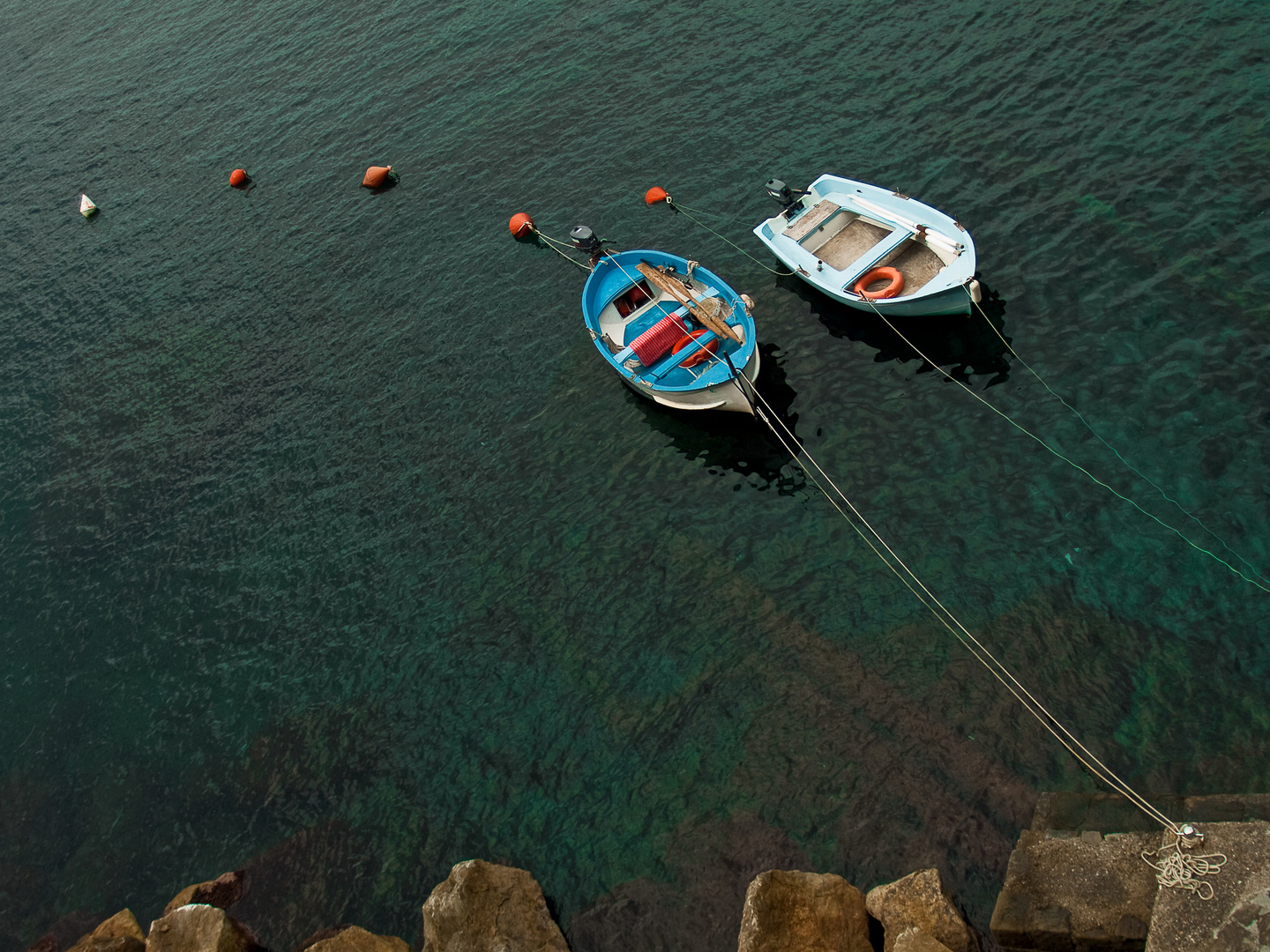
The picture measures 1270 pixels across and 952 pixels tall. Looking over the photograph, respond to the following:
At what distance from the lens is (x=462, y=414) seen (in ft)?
110

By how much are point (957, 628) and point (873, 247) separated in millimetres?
14856

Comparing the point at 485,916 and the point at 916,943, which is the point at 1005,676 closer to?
the point at 916,943

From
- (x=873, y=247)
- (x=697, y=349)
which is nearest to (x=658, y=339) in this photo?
(x=697, y=349)

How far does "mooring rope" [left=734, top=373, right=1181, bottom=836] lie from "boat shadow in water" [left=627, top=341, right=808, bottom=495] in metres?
0.32

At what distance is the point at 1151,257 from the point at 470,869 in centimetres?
2831

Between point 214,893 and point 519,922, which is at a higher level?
point 214,893

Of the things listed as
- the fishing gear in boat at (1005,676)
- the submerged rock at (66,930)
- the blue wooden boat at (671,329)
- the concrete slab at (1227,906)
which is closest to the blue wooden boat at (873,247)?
the blue wooden boat at (671,329)

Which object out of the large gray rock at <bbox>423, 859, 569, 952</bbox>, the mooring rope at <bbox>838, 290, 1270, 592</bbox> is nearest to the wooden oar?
the mooring rope at <bbox>838, 290, 1270, 592</bbox>

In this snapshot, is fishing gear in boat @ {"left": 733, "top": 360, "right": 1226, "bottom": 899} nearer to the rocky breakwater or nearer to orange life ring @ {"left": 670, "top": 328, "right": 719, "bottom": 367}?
orange life ring @ {"left": 670, "top": 328, "right": 719, "bottom": 367}

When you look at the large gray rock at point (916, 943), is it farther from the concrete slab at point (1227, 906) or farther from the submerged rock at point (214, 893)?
the submerged rock at point (214, 893)

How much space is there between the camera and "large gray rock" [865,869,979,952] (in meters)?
17.9

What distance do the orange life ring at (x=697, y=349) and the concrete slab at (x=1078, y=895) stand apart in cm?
1774

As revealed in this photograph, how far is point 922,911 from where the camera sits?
18.3 m

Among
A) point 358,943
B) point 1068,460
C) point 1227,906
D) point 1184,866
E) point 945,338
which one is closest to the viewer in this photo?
point 1227,906
